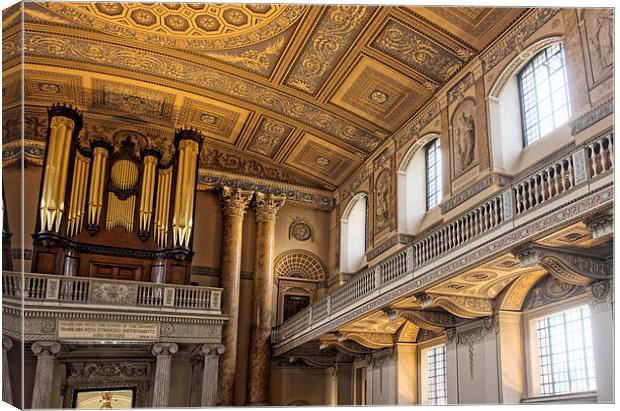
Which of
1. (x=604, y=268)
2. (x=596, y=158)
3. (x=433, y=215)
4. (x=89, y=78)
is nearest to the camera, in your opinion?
(x=596, y=158)

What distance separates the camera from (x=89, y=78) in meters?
16.6

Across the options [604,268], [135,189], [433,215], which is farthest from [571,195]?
[135,189]

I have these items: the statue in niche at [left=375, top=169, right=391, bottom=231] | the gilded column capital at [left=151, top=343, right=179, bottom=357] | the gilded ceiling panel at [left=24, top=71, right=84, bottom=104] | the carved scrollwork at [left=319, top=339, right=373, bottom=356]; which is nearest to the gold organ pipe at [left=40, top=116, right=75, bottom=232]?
the gilded ceiling panel at [left=24, top=71, right=84, bottom=104]

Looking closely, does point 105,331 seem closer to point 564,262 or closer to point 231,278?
point 231,278

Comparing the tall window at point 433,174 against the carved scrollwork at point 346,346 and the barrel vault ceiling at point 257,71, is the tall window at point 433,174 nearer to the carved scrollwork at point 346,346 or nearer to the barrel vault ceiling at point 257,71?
the barrel vault ceiling at point 257,71

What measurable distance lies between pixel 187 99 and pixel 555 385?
11.7 m

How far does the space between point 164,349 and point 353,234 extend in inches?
242

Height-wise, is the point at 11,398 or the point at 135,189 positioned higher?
the point at 135,189

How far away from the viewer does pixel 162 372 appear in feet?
50.0

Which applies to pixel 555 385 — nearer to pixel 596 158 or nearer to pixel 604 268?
pixel 604 268

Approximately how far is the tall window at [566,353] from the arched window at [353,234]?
720 centimetres

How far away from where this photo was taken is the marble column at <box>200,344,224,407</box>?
15.6 m

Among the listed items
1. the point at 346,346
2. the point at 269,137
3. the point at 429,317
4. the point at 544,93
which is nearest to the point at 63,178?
the point at 269,137

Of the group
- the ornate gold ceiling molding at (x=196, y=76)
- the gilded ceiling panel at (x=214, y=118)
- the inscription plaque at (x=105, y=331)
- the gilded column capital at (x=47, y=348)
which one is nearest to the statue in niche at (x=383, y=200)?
the ornate gold ceiling molding at (x=196, y=76)
